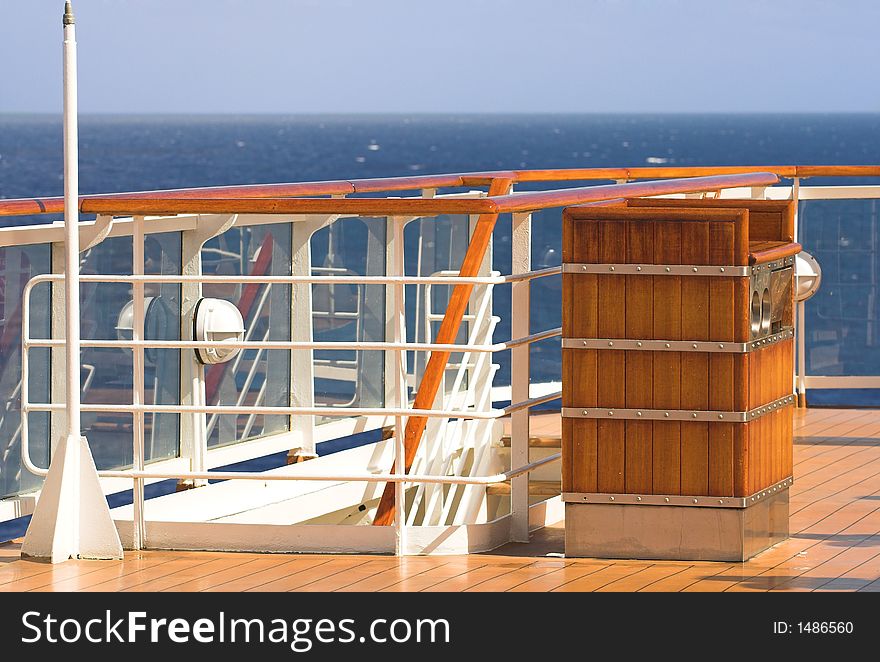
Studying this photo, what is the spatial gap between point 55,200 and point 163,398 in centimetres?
85

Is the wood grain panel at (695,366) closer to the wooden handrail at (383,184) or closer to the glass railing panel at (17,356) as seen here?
the wooden handrail at (383,184)

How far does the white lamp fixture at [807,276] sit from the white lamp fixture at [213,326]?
3678 mm

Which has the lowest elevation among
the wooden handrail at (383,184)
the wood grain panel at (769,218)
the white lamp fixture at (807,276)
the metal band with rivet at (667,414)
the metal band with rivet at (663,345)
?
the metal band with rivet at (667,414)

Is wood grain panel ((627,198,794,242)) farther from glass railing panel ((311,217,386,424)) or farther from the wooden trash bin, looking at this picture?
glass railing panel ((311,217,386,424))

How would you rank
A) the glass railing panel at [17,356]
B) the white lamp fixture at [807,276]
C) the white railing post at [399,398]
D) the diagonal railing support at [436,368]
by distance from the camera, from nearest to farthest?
the white railing post at [399,398] → the glass railing panel at [17,356] → the diagonal railing support at [436,368] → the white lamp fixture at [807,276]

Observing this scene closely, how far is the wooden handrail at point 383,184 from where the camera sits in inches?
200

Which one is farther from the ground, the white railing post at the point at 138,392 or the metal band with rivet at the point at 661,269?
the metal band with rivet at the point at 661,269

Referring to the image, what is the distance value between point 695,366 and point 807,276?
370 centimetres

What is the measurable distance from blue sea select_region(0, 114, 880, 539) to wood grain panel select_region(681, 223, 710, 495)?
2269 mm

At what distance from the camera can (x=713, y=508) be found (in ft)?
15.5

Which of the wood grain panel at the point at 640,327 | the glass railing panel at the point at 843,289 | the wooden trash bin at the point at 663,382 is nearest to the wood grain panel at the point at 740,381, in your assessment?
the wooden trash bin at the point at 663,382

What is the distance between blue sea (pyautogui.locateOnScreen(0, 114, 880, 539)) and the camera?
8.39 m
